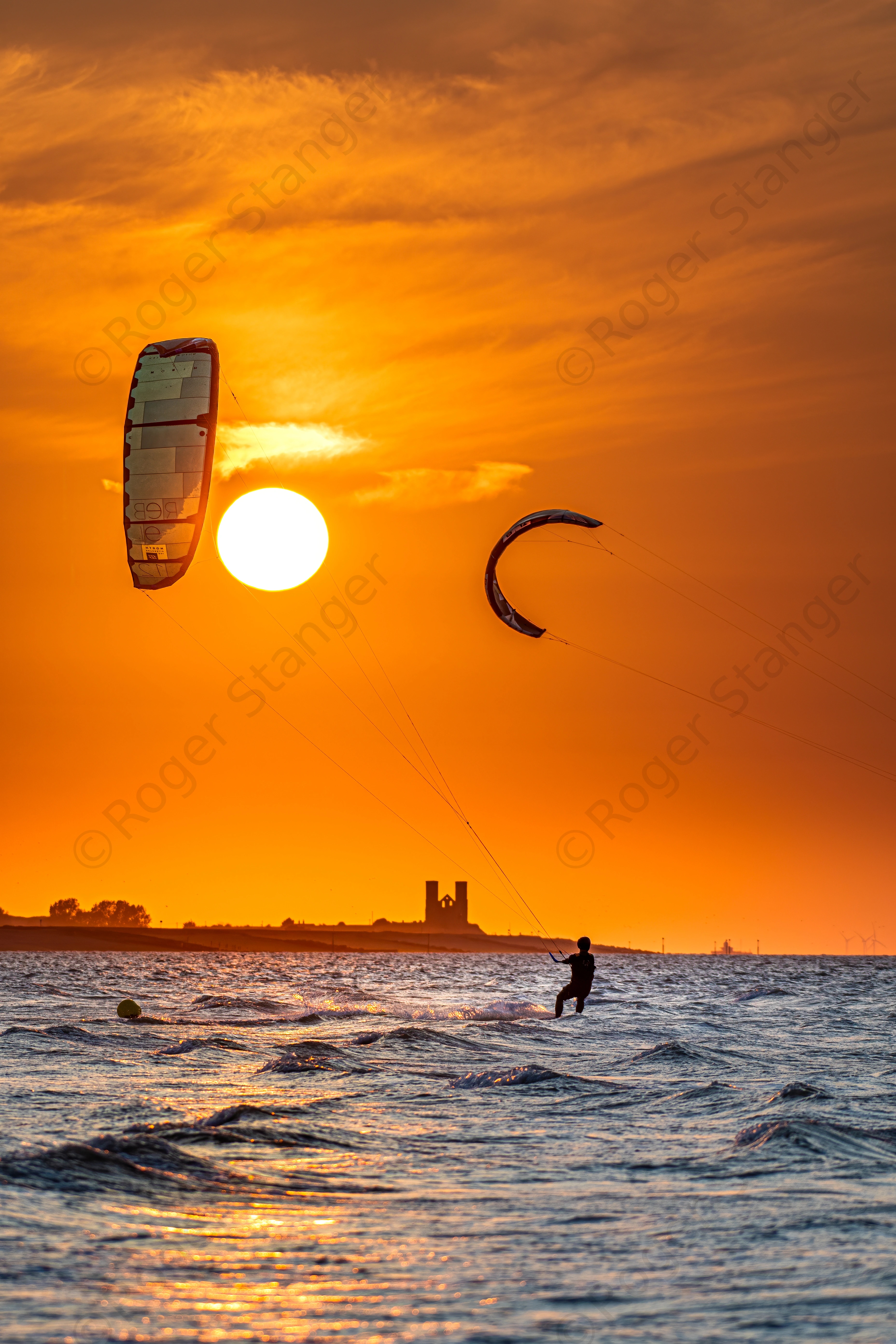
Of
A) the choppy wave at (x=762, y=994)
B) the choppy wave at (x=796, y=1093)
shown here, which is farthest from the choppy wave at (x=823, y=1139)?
the choppy wave at (x=762, y=994)

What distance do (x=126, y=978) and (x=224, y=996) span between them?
1572 inches

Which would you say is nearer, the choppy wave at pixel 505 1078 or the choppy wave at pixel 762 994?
the choppy wave at pixel 505 1078

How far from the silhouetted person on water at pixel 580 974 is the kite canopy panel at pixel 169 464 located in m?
13.0

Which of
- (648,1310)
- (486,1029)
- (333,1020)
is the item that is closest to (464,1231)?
(648,1310)

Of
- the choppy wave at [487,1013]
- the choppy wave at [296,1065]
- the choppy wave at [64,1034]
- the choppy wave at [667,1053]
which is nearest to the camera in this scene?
the choppy wave at [296,1065]

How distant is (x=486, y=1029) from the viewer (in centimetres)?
3250

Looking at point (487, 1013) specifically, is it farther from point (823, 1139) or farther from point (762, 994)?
point (762, 994)

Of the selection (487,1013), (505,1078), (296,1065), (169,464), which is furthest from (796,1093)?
(487,1013)

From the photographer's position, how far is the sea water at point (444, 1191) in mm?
8125

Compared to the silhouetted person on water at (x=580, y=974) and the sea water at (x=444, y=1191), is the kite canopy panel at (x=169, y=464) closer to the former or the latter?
the sea water at (x=444, y=1191)

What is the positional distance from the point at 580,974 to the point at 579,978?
5.1 inches

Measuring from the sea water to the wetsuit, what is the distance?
2809 millimetres

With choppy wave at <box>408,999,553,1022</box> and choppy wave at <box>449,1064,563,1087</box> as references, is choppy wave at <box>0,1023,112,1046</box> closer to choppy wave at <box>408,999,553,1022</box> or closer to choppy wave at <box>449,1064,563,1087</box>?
choppy wave at <box>449,1064,563,1087</box>

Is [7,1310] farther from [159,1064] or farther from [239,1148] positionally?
[159,1064]
